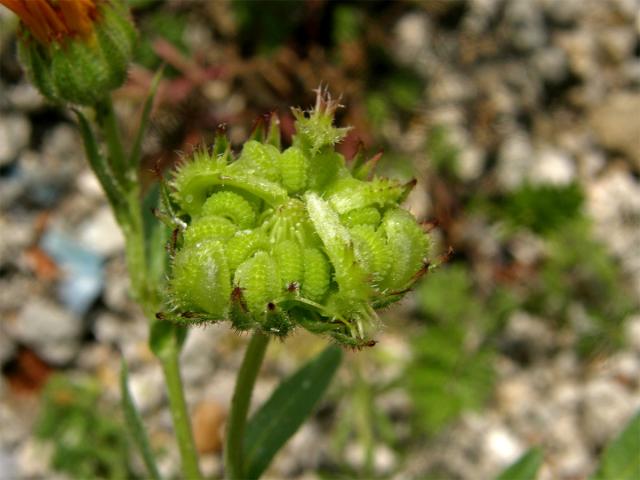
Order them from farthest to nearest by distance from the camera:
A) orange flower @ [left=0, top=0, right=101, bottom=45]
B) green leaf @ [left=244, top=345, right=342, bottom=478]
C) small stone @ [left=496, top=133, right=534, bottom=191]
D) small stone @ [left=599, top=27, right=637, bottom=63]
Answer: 1. small stone @ [left=599, top=27, right=637, bottom=63]
2. small stone @ [left=496, top=133, right=534, bottom=191]
3. green leaf @ [left=244, top=345, right=342, bottom=478]
4. orange flower @ [left=0, top=0, right=101, bottom=45]

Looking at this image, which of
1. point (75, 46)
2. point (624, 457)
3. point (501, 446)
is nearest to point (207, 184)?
point (75, 46)

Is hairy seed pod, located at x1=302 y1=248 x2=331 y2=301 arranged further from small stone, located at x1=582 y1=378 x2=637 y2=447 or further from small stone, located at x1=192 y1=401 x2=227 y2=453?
small stone, located at x1=582 y1=378 x2=637 y2=447

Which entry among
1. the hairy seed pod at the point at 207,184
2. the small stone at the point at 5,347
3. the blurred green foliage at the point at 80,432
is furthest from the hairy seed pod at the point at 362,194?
the small stone at the point at 5,347

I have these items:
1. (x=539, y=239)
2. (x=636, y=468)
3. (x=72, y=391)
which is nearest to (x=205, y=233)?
(x=636, y=468)

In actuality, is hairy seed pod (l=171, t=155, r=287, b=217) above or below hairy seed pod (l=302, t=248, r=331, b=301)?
above

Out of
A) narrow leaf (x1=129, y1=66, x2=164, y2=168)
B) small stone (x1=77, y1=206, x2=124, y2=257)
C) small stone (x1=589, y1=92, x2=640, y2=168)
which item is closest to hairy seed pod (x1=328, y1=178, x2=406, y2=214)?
narrow leaf (x1=129, y1=66, x2=164, y2=168)

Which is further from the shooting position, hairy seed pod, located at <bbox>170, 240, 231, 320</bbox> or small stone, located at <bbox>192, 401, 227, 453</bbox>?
small stone, located at <bbox>192, 401, 227, 453</bbox>

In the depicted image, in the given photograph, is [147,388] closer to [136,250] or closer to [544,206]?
[136,250]

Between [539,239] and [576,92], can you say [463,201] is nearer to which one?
[539,239]
